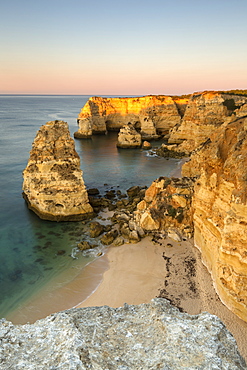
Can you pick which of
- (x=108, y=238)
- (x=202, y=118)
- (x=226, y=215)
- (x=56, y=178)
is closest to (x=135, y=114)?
(x=202, y=118)

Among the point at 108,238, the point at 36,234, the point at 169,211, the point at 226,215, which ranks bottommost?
the point at 36,234

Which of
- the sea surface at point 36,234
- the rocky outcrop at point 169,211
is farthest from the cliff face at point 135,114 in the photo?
the rocky outcrop at point 169,211

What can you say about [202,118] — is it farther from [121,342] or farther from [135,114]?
[121,342]

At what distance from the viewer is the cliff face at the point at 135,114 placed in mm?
70188

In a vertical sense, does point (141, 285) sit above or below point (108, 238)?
below

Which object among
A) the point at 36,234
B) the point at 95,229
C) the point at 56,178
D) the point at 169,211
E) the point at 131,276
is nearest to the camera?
the point at 131,276

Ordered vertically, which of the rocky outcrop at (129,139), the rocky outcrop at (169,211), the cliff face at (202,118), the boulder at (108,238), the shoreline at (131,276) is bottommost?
the shoreline at (131,276)

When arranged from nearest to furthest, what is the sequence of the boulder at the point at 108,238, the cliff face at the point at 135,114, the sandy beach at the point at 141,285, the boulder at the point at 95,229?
the sandy beach at the point at 141,285 < the boulder at the point at 108,238 < the boulder at the point at 95,229 < the cliff face at the point at 135,114

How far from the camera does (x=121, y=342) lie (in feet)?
18.2

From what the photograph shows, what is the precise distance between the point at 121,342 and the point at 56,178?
20.1 meters

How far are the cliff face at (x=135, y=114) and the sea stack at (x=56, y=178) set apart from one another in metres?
44.1

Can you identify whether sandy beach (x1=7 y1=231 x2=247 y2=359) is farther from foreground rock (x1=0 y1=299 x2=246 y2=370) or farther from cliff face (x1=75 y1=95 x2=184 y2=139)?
cliff face (x1=75 y1=95 x2=184 y2=139)

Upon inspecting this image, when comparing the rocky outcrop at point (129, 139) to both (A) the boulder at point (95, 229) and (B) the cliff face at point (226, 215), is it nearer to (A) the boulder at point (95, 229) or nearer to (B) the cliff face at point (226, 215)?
(A) the boulder at point (95, 229)

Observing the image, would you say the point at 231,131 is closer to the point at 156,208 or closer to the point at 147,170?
the point at 156,208
